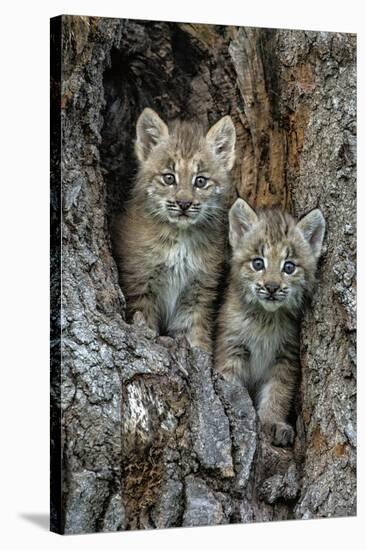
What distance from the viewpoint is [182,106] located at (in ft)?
27.5

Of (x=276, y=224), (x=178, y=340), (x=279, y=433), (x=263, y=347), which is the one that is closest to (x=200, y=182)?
(x=276, y=224)

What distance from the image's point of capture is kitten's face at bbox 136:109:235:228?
8.05 m

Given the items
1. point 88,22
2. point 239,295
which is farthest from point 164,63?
point 239,295

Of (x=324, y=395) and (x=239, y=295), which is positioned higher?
(x=239, y=295)

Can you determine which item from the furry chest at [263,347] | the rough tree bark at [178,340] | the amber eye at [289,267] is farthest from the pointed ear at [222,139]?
the furry chest at [263,347]

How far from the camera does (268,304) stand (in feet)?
26.9

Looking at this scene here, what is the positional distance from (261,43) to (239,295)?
1745mm

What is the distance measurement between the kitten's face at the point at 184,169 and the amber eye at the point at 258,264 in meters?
0.40

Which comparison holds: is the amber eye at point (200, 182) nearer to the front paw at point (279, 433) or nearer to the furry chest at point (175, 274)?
the furry chest at point (175, 274)

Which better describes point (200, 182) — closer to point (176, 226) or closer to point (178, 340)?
point (176, 226)

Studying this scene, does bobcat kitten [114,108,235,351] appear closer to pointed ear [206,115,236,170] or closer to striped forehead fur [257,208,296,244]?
pointed ear [206,115,236,170]

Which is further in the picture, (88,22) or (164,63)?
(164,63)

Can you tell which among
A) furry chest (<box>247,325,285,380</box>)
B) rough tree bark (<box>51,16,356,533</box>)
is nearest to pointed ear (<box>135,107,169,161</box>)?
rough tree bark (<box>51,16,356,533</box>)

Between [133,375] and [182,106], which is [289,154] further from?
[133,375]
